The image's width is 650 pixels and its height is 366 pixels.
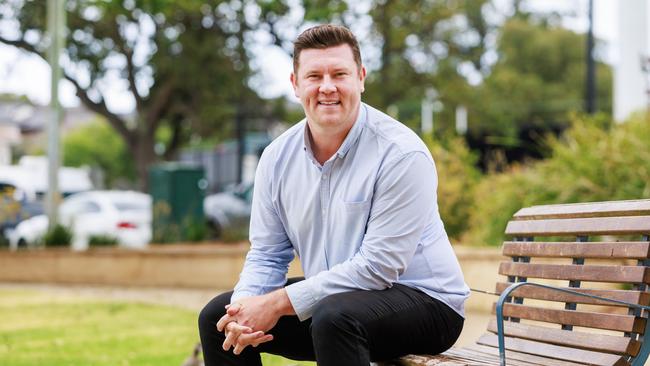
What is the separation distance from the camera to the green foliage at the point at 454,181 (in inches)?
477

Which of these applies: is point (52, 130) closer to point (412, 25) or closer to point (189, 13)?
point (189, 13)

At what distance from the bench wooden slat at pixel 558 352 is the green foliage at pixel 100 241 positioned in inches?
459

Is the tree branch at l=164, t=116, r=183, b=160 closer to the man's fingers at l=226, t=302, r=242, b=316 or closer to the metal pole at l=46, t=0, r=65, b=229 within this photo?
the metal pole at l=46, t=0, r=65, b=229

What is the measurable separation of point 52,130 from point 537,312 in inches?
537

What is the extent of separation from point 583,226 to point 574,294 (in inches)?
18.2

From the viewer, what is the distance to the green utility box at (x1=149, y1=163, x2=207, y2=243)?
53.5 feet

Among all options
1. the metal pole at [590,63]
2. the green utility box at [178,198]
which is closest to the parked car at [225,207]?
the green utility box at [178,198]

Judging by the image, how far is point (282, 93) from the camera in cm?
2705

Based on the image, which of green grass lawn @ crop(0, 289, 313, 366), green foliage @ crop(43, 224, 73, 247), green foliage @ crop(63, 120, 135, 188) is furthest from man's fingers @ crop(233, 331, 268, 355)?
green foliage @ crop(63, 120, 135, 188)

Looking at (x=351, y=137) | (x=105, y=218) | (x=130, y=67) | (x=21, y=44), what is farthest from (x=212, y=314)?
(x=130, y=67)

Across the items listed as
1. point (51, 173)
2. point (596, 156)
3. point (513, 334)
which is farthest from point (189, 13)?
point (513, 334)

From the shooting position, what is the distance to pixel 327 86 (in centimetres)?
363

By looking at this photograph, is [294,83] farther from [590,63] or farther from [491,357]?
[590,63]

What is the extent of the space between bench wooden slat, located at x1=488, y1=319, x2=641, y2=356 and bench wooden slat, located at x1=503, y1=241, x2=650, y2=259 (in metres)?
0.28
